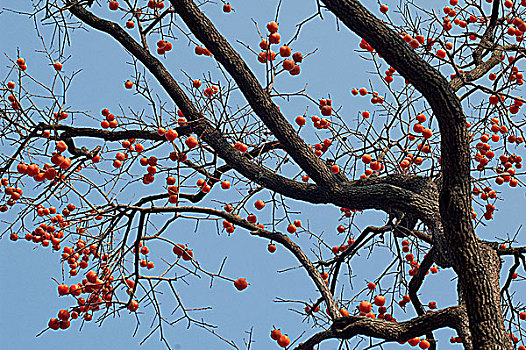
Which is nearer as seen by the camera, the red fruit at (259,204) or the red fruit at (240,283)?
the red fruit at (240,283)

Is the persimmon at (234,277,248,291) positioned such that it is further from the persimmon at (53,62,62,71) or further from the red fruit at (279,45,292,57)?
the persimmon at (53,62,62,71)

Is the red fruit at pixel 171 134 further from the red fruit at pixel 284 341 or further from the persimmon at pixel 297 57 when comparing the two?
the red fruit at pixel 284 341

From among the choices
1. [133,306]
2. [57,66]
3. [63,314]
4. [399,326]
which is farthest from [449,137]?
[57,66]

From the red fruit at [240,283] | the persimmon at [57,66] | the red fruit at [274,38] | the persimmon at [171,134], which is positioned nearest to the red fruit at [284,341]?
the red fruit at [240,283]

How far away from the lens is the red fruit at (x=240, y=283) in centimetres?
296

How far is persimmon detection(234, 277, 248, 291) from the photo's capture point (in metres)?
2.96

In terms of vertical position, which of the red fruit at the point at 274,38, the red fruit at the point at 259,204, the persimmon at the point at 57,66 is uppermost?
the persimmon at the point at 57,66

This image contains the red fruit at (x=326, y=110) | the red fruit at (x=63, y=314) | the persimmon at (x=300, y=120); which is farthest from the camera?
the persimmon at (x=300, y=120)

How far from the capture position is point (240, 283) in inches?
117

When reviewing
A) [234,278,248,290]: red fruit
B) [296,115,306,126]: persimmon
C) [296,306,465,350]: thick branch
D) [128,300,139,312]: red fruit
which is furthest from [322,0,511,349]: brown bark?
[128,300,139,312]: red fruit

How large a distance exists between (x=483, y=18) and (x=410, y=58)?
7.65ft

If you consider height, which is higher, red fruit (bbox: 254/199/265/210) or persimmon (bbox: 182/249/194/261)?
red fruit (bbox: 254/199/265/210)

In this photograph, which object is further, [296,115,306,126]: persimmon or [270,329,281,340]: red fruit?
[296,115,306,126]: persimmon

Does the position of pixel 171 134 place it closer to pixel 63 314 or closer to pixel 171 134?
pixel 171 134
